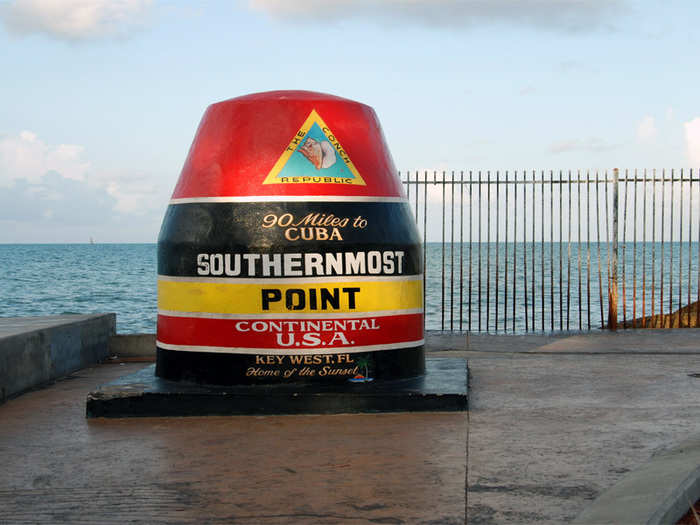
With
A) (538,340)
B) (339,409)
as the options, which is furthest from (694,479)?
(538,340)

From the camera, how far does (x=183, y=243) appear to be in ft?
23.5

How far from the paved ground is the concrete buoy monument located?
26cm

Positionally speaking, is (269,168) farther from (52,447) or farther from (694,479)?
(694,479)

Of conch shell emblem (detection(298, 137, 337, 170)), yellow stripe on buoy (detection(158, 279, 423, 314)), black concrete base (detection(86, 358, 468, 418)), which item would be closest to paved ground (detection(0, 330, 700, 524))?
black concrete base (detection(86, 358, 468, 418))

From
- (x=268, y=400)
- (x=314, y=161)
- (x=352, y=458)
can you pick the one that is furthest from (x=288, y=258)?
(x=352, y=458)

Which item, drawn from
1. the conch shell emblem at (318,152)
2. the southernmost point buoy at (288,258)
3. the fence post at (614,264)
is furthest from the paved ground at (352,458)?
the fence post at (614,264)

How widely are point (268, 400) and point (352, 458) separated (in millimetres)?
1455

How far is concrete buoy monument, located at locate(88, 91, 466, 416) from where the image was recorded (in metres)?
6.83

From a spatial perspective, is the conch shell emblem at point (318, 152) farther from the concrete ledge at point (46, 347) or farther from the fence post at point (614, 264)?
the fence post at point (614, 264)

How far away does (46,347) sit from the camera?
345 inches

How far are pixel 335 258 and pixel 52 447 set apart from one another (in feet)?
7.80

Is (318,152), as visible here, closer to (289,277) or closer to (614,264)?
(289,277)

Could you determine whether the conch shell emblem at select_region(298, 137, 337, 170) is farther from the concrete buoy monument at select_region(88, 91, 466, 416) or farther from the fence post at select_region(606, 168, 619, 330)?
the fence post at select_region(606, 168, 619, 330)

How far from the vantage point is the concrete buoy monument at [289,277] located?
6832 millimetres
